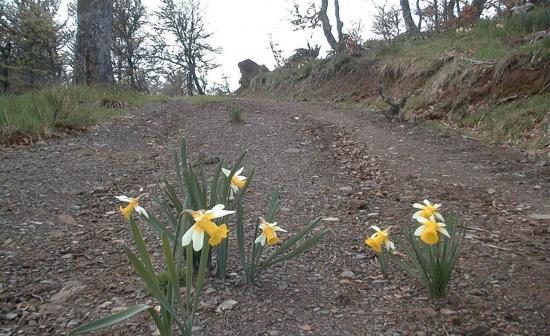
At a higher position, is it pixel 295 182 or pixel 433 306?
pixel 295 182

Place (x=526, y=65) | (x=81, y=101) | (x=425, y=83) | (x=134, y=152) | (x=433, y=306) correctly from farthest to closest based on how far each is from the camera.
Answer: (x=425, y=83) < (x=81, y=101) < (x=526, y=65) < (x=134, y=152) < (x=433, y=306)

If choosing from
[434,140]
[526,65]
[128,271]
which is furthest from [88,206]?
[526,65]

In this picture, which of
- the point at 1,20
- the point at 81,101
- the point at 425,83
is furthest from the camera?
the point at 1,20

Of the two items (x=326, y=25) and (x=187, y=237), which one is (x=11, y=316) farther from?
(x=326, y=25)

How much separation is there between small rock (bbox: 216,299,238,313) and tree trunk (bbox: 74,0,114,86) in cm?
582

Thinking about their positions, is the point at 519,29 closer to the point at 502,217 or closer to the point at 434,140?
the point at 434,140

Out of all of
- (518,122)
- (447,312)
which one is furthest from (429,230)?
(518,122)

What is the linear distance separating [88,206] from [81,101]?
325 centimetres

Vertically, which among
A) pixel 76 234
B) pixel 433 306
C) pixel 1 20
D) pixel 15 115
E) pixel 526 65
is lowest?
pixel 433 306

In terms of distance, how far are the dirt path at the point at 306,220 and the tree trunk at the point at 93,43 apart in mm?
2723

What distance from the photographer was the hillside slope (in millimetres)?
3768

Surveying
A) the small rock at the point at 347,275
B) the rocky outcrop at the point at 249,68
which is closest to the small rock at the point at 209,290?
the small rock at the point at 347,275

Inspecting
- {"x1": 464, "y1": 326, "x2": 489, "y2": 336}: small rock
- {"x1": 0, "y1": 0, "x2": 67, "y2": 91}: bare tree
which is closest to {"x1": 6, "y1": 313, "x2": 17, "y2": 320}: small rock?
{"x1": 464, "y1": 326, "x2": 489, "y2": 336}: small rock

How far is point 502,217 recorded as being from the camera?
2.06 meters
